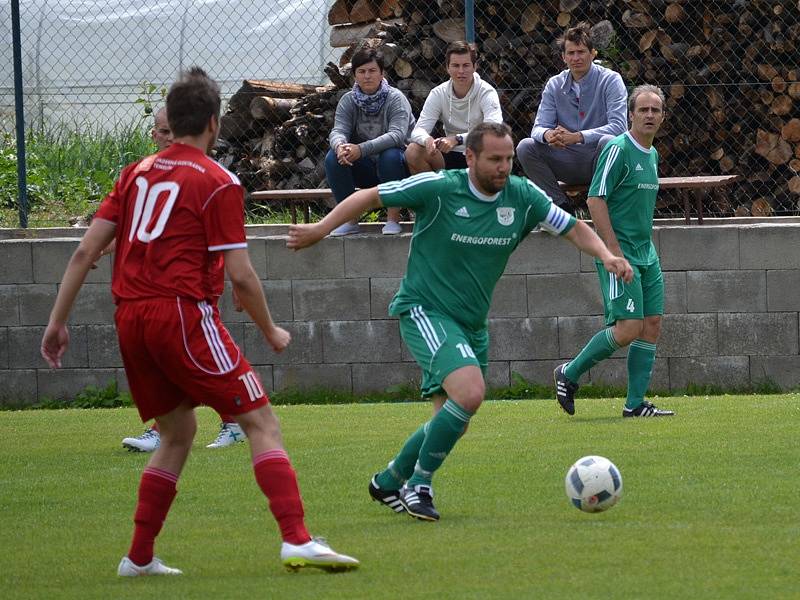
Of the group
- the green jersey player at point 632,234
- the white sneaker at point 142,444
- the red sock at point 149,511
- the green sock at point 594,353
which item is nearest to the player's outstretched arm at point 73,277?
the red sock at point 149,511

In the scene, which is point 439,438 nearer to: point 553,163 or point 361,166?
point 553,163

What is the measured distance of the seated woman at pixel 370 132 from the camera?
12539 mm

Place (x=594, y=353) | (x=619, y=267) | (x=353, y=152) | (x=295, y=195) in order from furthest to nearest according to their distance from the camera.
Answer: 1. (x=295, y=195)
2. (x=353, y=152)
3. (x=594, y=353)
4. (x=619, y=267)

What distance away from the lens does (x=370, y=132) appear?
41.8 ft

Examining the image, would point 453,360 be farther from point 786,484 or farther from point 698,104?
point 698,104

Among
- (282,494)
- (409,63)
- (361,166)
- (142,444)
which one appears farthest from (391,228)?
(282,494)

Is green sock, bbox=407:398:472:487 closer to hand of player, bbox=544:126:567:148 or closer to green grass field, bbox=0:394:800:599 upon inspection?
green grass field, bbox=0:394:800:599

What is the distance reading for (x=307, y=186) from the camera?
14508mm

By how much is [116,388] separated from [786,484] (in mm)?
7622

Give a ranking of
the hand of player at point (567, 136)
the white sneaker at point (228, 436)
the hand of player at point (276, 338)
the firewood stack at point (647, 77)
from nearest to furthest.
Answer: the hand of player at point (276, 338) → the white sneaker at point (228, 436) → the hand of player at point (567, 136) → the firewood stack at point (647, 77)

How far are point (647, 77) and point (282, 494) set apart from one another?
9.68 m

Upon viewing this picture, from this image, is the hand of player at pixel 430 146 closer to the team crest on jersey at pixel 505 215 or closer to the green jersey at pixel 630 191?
the green jersey at pixel 630 191

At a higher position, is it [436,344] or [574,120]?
[574,120]

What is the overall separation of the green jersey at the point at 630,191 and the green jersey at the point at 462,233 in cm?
339
